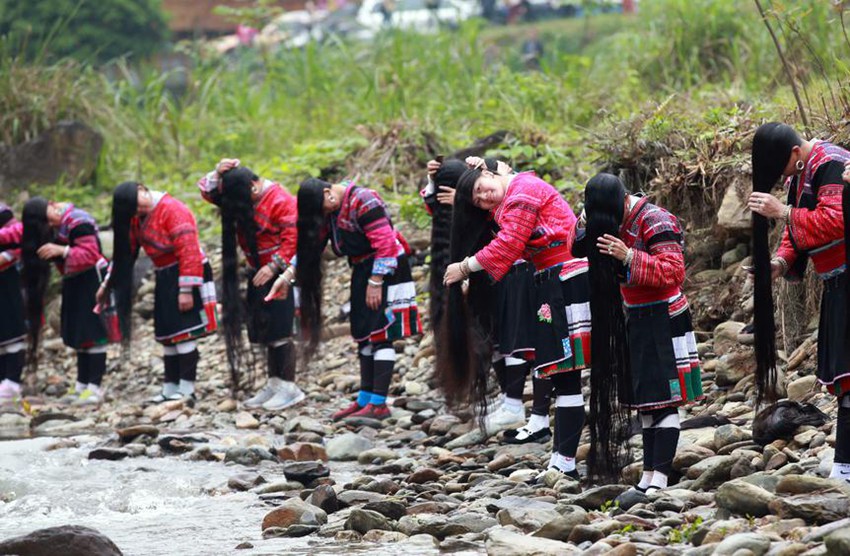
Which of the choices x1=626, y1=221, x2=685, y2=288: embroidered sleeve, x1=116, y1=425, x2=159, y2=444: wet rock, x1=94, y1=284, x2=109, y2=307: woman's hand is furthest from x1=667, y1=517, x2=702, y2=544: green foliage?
x1=94, y1=284, x2=109, y2=307: woman's hand

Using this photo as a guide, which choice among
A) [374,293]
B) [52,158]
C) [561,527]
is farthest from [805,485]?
[52,158]

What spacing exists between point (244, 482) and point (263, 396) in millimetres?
2415

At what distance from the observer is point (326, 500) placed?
580 cm

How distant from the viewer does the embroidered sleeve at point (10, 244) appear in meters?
9.83

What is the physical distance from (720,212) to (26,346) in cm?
529

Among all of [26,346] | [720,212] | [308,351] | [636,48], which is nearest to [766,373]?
[720,212]

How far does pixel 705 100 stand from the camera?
384 inches

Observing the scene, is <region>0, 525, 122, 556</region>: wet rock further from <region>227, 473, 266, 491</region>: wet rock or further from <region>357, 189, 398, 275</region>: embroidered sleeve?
<region>357, 189, 398, 275</region>: embroidered sleeve

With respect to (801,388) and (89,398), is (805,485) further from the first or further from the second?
(89,398)

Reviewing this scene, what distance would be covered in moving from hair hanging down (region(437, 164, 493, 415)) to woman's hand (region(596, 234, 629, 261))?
1116 mm

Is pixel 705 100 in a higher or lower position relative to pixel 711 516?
higher

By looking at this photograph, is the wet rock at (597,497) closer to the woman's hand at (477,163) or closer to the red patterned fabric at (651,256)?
the red patterned fabric at (651,256)

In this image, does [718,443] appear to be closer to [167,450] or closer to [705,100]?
[167,450]

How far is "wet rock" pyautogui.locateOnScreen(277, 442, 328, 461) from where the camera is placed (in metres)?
7.25
